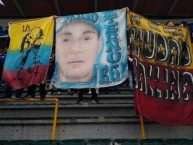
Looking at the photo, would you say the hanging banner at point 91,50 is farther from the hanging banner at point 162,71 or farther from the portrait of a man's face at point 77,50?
the hanging banner at point 162,71

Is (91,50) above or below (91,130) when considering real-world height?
above

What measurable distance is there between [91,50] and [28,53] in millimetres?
1215

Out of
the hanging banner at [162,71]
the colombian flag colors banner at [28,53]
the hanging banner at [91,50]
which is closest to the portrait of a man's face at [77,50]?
the hanging banner at [91,50]

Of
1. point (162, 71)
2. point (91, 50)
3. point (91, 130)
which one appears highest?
point (91, 50)

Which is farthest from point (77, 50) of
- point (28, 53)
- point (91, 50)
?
point (28, 53)

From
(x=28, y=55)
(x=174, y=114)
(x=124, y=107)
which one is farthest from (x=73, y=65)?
(x=174, y=114)

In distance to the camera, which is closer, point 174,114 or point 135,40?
point 174,114

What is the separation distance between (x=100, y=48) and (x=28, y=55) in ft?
4.52

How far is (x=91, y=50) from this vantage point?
16.6 feet

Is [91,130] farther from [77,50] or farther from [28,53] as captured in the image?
[28,53]

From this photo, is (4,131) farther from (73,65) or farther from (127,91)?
(127,91)

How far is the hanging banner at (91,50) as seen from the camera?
4.86 meters

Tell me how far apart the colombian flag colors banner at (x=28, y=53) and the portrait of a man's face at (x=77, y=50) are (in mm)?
263

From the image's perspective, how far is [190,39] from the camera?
533 cm
